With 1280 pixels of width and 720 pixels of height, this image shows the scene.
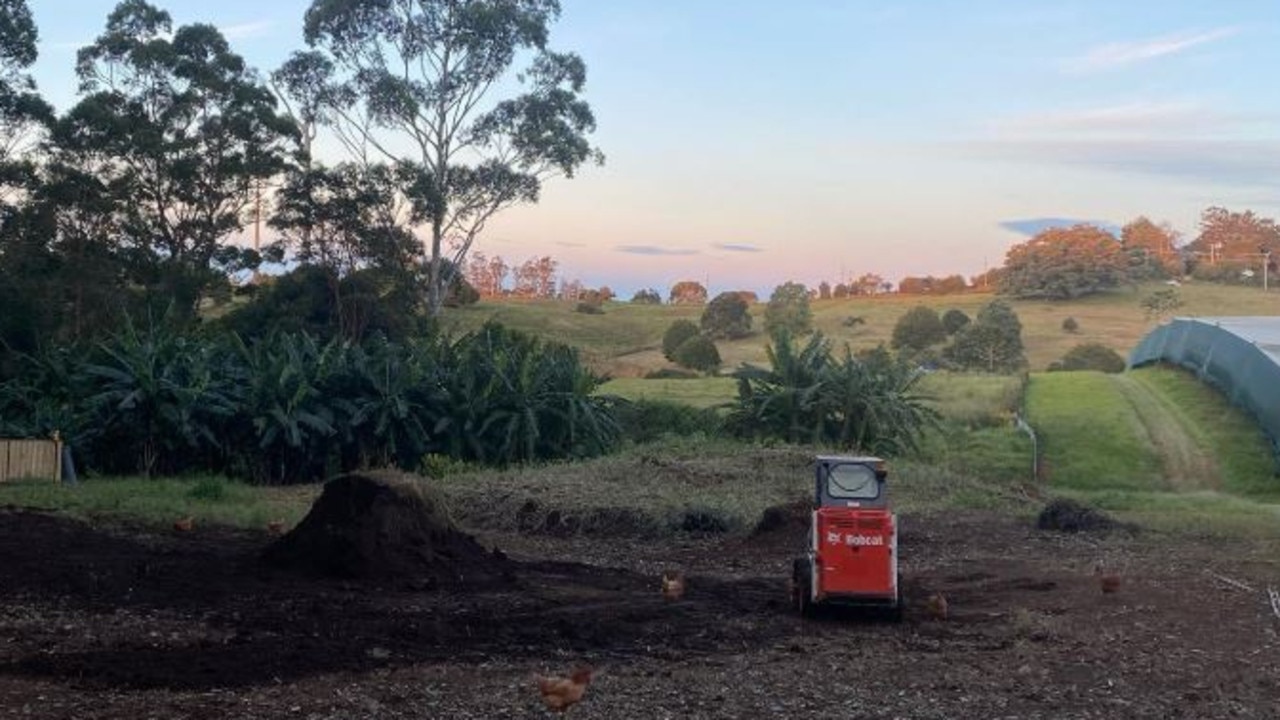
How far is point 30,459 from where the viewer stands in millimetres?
22938

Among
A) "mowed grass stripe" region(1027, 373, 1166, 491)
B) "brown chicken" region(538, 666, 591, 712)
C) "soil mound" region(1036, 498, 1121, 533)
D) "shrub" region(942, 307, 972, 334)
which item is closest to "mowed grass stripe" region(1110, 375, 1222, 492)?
"mowed grass stripe" region(1027, 373, 1166, 491)

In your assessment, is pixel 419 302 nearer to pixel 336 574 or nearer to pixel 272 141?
pixel 272 141

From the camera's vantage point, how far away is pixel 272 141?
1492 inches

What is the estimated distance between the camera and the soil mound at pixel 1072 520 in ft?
59.3

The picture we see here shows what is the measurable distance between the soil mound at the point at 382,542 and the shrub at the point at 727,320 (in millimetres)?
49708

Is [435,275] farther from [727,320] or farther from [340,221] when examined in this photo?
[727,320]

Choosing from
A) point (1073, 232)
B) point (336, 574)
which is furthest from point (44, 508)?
point (1073, 232)

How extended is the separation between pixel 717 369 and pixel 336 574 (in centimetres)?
3904

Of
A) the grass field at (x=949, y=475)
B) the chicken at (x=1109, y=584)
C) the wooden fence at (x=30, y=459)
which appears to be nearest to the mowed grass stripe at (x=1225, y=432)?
the grass field at (x=949, y=475)

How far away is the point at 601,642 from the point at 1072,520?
1034cm

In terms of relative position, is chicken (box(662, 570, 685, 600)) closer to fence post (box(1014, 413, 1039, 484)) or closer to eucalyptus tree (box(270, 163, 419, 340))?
fence post (box(1014, 413, 1039, 484))

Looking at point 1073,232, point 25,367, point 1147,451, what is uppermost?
point 1073,232

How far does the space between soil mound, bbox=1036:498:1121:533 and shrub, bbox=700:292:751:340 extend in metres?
44.4

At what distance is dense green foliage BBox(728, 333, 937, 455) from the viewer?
2794 centimetres
